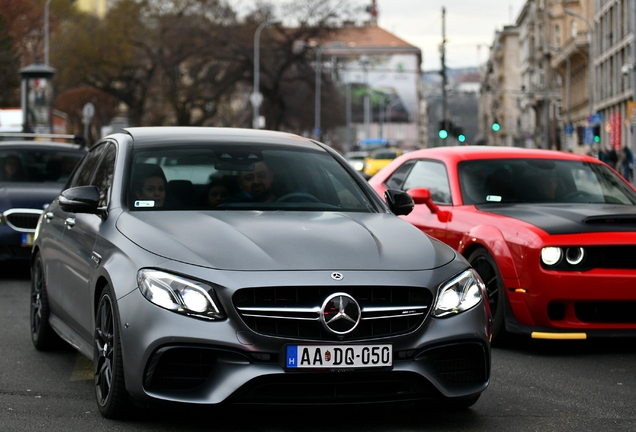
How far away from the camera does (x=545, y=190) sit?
8836mm

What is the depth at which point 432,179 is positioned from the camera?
9.55 meters

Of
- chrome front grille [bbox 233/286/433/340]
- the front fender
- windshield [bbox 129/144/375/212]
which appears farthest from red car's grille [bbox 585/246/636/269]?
chrome front grille [bbox 233/286/433/340]

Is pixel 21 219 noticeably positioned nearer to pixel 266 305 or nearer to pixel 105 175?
pixel 105 175

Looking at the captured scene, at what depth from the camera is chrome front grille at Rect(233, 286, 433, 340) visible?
4715mm

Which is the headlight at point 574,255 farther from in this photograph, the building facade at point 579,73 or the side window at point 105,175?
the building facade at point 579,73

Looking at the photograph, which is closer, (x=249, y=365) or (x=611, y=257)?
(x=249, y=365)

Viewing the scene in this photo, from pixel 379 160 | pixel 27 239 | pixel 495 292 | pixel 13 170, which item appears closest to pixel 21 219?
pixel 27 239

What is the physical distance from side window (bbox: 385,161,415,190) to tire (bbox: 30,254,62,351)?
377 centimetres

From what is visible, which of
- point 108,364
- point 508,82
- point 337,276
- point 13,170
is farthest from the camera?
point 508,82

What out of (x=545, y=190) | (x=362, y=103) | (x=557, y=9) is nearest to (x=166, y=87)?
(x=557, y=9)

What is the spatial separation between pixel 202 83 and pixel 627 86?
23.5m

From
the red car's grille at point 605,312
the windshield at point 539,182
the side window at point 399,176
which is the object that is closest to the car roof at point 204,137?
the red car's grille at point 605,312

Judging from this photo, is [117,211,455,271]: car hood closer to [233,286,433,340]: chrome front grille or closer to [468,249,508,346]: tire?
[233,286,433,340]: chrome front grille

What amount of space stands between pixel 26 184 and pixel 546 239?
22.4 ft
